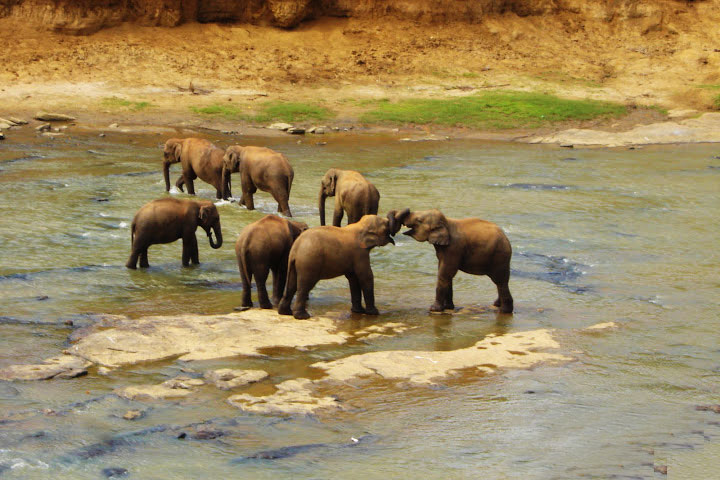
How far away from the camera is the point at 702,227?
47.0 ft

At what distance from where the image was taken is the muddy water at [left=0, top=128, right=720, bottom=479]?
5570 millimetres

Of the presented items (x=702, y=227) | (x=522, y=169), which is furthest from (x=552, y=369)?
(x=522, y=169)

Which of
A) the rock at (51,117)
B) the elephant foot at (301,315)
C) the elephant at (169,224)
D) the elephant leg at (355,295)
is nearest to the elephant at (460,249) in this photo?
the elephant leg at (355,295)

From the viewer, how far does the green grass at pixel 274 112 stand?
2705 cm

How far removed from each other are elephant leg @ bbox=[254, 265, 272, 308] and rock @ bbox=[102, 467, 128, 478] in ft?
13.1

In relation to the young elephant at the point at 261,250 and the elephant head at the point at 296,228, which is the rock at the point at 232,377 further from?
the elephant head at the point at 296,228

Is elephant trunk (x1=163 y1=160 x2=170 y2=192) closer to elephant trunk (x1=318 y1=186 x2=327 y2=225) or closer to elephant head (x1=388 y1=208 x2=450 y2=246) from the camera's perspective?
elephant trunk (x1=318 y1=186 x2=327 y2=225)

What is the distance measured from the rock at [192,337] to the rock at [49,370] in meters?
0.15

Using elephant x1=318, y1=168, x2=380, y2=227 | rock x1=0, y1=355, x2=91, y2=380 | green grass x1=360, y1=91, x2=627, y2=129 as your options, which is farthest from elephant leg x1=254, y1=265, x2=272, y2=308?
green grass x1=360, y1=91, x2=627, y2=129

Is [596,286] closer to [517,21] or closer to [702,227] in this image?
[702,227]

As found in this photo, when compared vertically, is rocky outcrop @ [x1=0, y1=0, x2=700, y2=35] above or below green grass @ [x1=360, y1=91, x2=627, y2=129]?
above

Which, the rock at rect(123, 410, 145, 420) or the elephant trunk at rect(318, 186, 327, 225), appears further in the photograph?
the elephant trunk at rect(318, 186, 327, 225)

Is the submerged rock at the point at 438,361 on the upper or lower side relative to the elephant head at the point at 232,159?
lower

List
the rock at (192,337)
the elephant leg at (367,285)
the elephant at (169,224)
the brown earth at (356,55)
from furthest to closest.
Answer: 1. the brown earth at (356,55)
2. the elephant at (169,224)
3. the elephant leg at (367,285)
4. the rock at (192,337)
